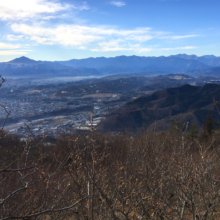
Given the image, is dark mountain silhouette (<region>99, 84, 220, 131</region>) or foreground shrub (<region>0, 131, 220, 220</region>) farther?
dark mountain silhouette (<region>99, 84, 220, 131</region>)

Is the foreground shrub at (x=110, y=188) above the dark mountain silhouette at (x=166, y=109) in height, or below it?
above

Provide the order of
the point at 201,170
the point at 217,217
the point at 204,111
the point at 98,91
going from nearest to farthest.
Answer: the point at 201,170, the point at 217,217, the point at 204,111, the point at 98,91

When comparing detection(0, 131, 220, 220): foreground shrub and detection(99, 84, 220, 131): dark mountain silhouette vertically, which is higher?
detection(0, 131, 220, 220): foreground shrub

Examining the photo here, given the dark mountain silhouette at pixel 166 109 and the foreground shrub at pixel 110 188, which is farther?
the dark mountain silhouette at pixel 166 109

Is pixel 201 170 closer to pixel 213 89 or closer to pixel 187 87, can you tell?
pixel 213 89

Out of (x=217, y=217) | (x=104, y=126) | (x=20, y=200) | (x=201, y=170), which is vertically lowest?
(x=104, y=126)

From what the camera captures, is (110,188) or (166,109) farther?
(166,109)

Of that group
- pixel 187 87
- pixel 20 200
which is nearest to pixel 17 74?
pixel 187 87

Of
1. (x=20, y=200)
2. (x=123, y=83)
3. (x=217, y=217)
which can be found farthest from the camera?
(x=123, y=83)
